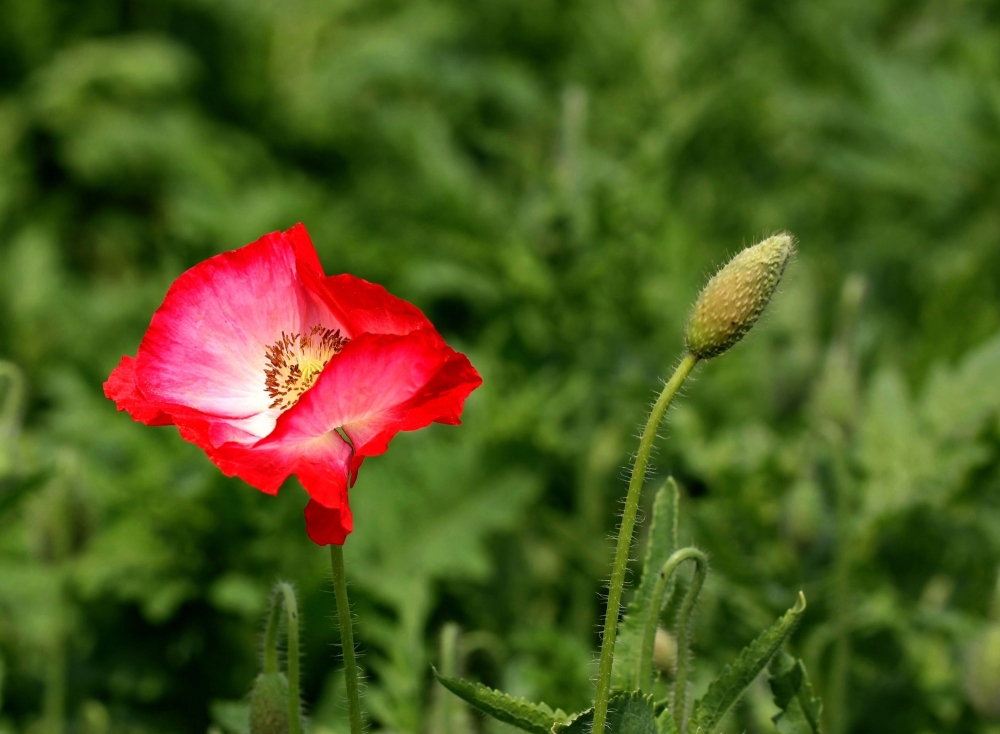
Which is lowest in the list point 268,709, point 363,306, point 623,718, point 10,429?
point 623,718

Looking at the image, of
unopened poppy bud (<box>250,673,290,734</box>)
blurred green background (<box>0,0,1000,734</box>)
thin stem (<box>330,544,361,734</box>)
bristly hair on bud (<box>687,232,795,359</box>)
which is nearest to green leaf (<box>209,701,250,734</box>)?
blurred green background (<box>0,0,1000,734</box>)

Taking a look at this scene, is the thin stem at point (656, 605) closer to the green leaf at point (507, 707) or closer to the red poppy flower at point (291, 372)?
the green leaf at point (507, 707)

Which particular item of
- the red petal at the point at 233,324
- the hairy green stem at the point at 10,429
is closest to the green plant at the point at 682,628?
the red petal at the point at 233,324

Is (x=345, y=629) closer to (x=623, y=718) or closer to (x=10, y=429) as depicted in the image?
(x=623, y=718)

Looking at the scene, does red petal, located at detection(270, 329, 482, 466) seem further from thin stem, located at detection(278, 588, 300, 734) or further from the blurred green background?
the blurred green background

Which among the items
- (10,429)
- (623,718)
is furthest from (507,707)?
(10,429)

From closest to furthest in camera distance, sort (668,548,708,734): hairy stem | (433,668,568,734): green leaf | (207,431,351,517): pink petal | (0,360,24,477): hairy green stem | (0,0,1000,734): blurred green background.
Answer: (207,431,351,517): pink petal < (433,668,568,734): green leaf < (668,548,708,734): hairy stem < (0,360,24,477): hairy green stem < (0,0,1000,734): blurred green background

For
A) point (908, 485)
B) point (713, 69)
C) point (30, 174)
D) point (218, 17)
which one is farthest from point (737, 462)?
point (218, 17)
